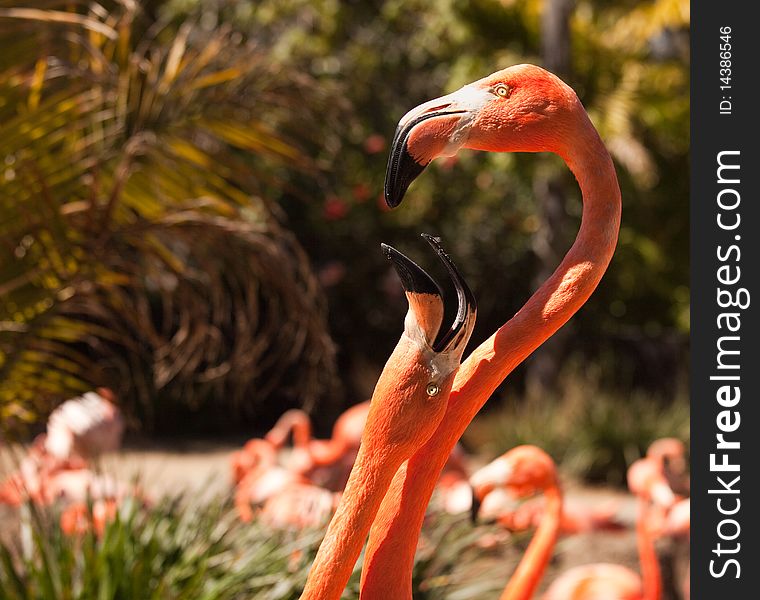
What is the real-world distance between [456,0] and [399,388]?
946 cm

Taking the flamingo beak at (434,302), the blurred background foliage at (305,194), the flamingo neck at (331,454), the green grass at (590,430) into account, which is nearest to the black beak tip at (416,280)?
the flamingo beak at (434,302)

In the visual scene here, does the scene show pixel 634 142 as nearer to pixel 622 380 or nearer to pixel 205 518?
pixel 622 380

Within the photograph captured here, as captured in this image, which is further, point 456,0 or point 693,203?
point 456,0

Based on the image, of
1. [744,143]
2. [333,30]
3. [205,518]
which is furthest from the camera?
[333,30]

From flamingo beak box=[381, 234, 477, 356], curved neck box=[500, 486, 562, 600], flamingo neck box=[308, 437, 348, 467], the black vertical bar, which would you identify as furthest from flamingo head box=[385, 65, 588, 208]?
flamingo neck box=[308, 437, 348, 467]

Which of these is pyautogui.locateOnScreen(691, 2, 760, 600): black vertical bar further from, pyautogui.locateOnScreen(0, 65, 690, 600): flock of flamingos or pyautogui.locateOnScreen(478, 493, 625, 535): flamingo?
pyautogui.locateOnScreen(478, 493, 625, 535): flamingo

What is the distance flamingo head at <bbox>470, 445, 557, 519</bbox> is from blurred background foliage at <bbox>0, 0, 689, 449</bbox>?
2.08 ft

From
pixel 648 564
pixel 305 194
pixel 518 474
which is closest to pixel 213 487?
pixel 305 194

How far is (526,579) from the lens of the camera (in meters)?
2.18

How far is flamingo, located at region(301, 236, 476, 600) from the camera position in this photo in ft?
4.46

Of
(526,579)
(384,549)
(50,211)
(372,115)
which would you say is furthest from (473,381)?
(372,115)

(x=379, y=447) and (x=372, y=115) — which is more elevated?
(x=372, y=115)

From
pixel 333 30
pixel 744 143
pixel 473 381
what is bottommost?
pixel 473 381

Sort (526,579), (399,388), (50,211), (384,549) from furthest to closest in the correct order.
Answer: (50,211) < (526,579) < (384,549) < (399,388)
